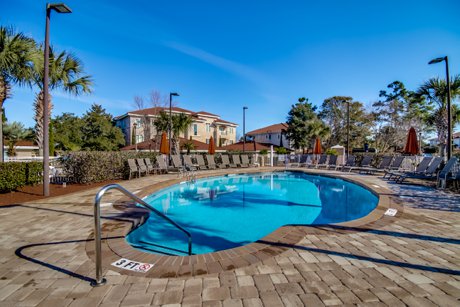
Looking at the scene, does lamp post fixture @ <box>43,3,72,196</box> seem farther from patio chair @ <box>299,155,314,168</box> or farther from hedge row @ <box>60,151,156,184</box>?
patio chair @ <box>299,155,314,168</box>

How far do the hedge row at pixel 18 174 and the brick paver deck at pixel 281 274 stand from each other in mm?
4439

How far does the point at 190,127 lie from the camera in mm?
35000

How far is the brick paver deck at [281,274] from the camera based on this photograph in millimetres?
2328

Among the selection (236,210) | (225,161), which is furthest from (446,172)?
(225,161)

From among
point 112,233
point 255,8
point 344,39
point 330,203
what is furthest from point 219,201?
point 344,39

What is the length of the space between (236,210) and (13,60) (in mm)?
9691

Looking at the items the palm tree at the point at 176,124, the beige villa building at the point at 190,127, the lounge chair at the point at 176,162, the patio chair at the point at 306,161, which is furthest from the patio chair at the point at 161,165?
the beige villa building at the point at 190,127

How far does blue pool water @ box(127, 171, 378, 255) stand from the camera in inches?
208

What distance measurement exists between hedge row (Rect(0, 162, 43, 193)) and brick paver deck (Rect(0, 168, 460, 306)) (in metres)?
4.44

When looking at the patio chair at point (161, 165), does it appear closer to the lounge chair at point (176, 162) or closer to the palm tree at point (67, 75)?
the lounge chair at point (176, 162)

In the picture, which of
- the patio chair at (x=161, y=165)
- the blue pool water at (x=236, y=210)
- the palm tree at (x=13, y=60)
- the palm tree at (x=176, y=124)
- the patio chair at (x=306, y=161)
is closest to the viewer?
the blue pool water at (x=236, y=210)

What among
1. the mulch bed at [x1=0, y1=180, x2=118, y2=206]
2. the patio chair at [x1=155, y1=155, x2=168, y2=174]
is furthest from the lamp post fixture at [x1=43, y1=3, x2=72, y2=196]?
the patio chair at [x1=155, y1=155, x2=168, y2=174]

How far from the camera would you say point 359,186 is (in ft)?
35.7

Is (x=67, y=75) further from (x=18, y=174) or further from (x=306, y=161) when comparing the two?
(x=306, y=161)
